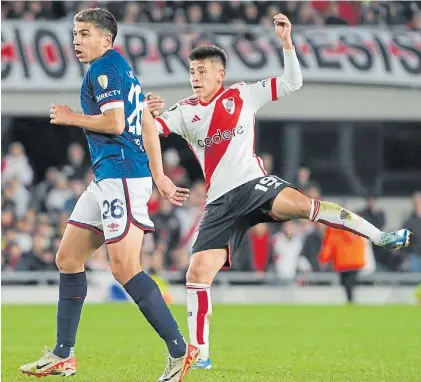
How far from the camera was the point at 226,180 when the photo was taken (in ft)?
29.3

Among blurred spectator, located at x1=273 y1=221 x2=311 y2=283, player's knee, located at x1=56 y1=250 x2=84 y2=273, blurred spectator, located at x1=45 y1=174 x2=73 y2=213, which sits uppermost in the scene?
player's knee, located at x1=56 y1=250 x2=84 y2=273

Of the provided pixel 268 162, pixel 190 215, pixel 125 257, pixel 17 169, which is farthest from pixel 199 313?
pixel 268 162

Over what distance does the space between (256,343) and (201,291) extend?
2774 millimetres

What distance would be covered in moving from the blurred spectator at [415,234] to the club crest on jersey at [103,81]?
44.9 ft

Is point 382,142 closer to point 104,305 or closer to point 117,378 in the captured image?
point 104,305

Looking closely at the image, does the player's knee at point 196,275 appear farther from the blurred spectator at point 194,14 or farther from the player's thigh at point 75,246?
the blurred spectator at point 194,14

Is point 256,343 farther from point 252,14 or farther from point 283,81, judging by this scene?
point 252,14

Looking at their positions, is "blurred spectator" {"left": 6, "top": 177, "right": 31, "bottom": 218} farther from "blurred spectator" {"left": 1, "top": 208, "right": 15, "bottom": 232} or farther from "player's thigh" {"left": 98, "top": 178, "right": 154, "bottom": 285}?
"player's thigh" {"left": 98, "top": 178, "right": 154, "bottom": 285}

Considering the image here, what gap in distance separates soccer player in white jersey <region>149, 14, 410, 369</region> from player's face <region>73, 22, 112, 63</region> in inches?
64.5

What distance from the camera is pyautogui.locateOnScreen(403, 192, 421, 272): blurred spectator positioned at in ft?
67.3

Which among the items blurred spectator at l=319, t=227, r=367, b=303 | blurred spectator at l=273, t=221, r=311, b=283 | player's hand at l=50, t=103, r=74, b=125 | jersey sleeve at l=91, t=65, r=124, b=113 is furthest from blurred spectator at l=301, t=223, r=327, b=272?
player's hand at l=50, t=103, r=74, b=125

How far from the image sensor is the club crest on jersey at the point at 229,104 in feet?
29.8

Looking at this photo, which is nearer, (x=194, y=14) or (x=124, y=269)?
(x=124, y=269)

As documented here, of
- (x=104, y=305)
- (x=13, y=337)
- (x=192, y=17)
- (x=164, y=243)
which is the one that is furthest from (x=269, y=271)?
(x=13, y=337)
